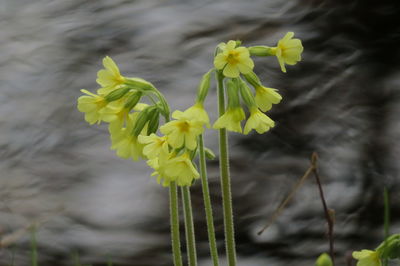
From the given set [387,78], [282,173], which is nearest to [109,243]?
[282,173]

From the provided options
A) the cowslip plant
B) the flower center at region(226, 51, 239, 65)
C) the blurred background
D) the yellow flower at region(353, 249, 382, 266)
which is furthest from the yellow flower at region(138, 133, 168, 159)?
the blurred background

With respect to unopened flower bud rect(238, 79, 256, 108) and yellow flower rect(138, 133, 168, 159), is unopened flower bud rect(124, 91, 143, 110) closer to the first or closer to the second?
yellow flower rect(138, 133, 168, 159)

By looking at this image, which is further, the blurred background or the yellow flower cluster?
the blurred background

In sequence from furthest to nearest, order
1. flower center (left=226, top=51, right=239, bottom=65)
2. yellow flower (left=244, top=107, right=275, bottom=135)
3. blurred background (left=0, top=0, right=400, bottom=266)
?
1. blurred background (left=0, top=0, right=400, bottom=266)
2. yellow flower (left=244, top=107, right=275, bottom=135)
3. flower center (left=226, top=51, right=239, bottom=65)

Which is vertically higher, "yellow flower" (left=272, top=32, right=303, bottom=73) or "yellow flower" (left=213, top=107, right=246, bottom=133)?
"yellow flower" (left=272, top=32, right=303, bottom=73)

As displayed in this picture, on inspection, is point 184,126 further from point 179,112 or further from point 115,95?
point 115,95

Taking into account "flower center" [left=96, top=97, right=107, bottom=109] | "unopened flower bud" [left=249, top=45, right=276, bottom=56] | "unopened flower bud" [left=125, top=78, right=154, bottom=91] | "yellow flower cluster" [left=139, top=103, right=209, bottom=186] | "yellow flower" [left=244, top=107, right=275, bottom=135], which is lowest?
"yellow flower cluster" [left=139, top=103, right=209, bottom=186]

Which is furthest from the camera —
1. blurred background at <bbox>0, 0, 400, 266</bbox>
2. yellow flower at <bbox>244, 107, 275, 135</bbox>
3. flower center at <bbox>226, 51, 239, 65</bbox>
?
blurred background at <bbox>0, 0, 400, 266</bbox>

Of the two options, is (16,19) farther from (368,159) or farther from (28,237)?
(368,159)

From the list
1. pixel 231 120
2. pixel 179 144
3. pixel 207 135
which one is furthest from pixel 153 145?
pixel 207 135
